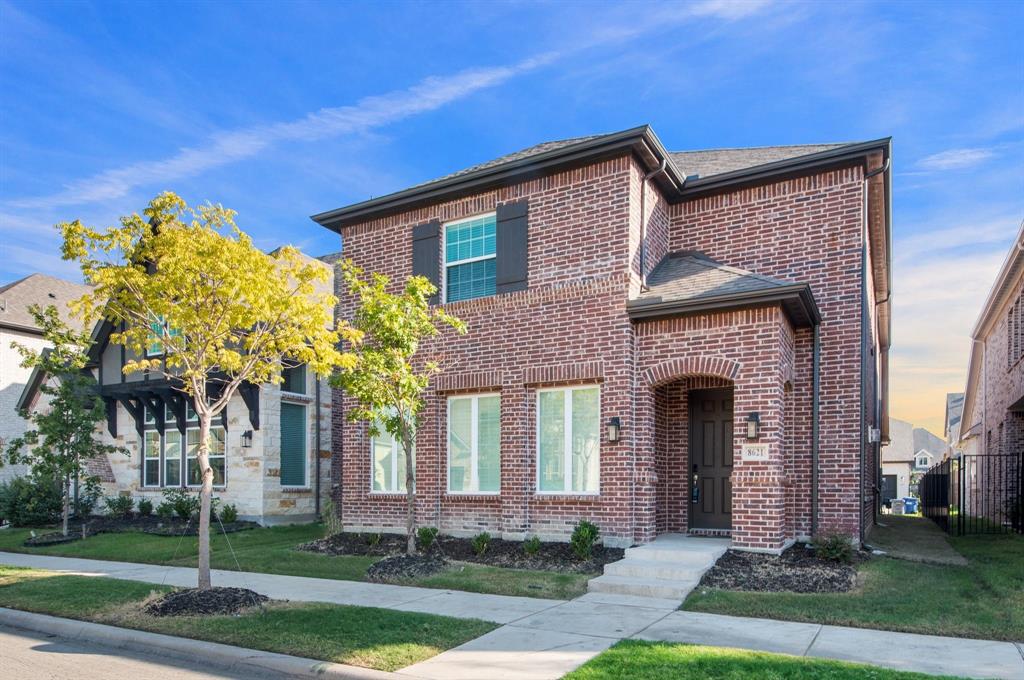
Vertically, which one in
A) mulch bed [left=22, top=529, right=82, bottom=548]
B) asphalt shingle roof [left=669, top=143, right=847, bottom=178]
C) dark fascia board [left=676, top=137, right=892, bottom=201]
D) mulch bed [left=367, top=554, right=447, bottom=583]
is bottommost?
mulch bed [left=22, top=529, right=82, bottom=548]

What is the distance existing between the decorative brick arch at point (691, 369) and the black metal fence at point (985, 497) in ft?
23.6

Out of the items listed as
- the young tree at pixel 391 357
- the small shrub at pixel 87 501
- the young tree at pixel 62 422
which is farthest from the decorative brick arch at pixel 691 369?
the small shrub at pixel 87 501

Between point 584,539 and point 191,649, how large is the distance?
227 inches

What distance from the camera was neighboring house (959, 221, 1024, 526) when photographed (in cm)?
1695

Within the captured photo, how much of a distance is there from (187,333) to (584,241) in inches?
250

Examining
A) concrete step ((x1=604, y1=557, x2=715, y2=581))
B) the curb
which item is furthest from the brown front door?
the curb

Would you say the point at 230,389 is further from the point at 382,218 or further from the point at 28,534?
the point at 28,534

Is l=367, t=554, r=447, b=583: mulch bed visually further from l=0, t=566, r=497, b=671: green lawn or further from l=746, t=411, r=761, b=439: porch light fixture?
l=746, t=411, r=761, b=439: porch light fixture

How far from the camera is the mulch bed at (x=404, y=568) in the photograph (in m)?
10.4

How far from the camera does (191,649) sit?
7023 millimetres

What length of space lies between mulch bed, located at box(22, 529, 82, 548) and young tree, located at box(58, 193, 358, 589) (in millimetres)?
9183

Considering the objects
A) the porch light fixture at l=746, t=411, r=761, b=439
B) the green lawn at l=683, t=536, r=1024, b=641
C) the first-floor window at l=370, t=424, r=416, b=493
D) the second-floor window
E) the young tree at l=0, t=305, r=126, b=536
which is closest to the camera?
the green lawn at l=683, t=536, r=1024, b=641

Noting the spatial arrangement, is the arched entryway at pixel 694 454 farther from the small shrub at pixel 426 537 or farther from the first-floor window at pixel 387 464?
the first-floor window at pixel 387 464

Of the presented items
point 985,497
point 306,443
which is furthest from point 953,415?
point 306,443
